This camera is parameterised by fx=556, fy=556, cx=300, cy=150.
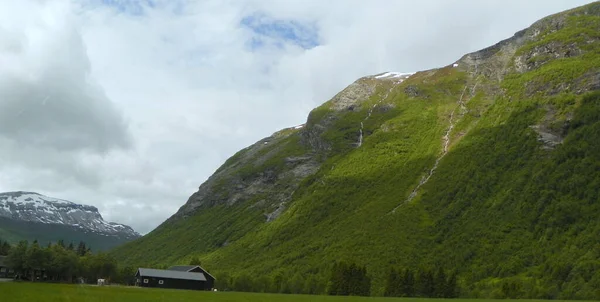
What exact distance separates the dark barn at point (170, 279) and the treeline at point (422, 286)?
44.4m

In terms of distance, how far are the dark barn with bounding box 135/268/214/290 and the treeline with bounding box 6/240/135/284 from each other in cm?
1321

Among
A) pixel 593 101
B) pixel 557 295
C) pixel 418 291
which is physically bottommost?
pixel 557 295

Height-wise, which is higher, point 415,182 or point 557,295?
point 415,182

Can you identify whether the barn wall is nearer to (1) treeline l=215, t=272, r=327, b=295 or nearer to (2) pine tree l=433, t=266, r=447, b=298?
(1) treeline l=215, t=272, r=327, b=295

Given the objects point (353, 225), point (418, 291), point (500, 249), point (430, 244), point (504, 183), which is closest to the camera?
point (418, 291)

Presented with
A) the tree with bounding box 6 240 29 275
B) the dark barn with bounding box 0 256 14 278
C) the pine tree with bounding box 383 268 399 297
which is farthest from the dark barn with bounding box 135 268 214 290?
the pine tree with bounding box 383 268 399 297

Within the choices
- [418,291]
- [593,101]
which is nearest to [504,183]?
[593,101]

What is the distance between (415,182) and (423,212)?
23.0 meters

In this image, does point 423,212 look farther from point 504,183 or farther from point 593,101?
point 593,101

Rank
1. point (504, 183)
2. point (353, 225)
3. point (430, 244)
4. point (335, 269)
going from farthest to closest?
1. point (353, 225)
2. point (504, 183)
3. point (430, 244)
4. point (335, 269)

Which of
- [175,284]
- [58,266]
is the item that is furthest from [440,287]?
[58,266]

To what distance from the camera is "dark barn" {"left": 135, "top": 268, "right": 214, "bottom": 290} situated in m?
121

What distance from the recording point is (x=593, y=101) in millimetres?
175500

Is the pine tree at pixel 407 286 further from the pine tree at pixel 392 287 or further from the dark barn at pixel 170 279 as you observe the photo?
the dark barn at pixel 170 279
